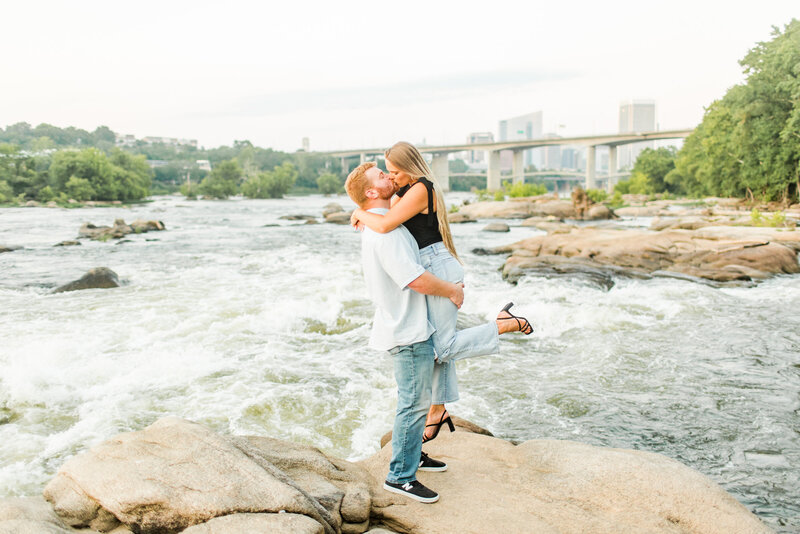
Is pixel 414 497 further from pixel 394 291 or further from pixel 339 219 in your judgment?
pixel 339 219

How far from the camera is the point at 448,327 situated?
11.9 ft

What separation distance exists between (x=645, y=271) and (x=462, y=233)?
15.9 meters

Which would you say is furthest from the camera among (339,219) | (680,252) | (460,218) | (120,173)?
(120,173)

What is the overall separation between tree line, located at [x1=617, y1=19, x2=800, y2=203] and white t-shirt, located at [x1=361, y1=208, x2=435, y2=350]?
117 feet

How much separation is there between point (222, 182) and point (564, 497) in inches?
3569

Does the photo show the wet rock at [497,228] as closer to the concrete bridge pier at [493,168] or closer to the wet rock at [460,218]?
the wet rock at [460,218]

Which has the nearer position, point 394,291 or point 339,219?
point 394,291

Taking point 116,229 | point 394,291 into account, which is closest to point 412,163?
point 394,291

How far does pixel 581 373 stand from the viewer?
830 centimetres

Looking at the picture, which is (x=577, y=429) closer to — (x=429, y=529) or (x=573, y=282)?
→ (x=429, y=529)

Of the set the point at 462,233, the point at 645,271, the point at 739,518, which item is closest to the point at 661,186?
the point at 462,233

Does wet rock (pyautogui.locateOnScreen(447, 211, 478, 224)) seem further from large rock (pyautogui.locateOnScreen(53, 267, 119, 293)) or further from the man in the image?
the man

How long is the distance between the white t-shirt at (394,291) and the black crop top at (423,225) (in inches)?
3.6

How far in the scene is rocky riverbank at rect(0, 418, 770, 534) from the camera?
10.1ft
